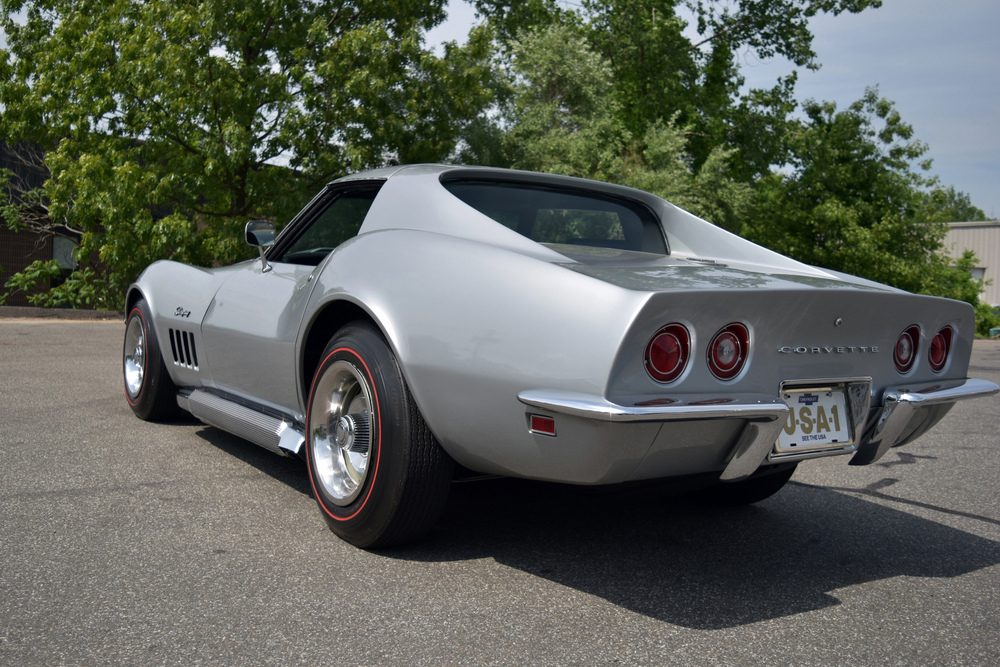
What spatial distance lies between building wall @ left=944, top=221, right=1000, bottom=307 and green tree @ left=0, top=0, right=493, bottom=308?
138 feet

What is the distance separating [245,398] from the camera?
144 inches

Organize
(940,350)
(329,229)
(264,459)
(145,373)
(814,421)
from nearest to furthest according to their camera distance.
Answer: (814,421) → (940,350) → (329,229) → (264,459) → (145,373)

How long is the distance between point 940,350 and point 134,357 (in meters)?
4.17

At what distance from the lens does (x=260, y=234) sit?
3.86 meters

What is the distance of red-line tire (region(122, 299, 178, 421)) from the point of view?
14.8 ft

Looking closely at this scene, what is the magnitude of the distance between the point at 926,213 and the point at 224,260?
2163 cm

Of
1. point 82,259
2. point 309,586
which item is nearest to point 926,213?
point 82,259

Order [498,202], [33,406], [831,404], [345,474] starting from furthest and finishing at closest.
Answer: [33,406], [498,202], [345,474], [831,404]

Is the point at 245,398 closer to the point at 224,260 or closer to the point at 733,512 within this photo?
the point at 733,512

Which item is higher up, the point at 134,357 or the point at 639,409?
the point at 639,409

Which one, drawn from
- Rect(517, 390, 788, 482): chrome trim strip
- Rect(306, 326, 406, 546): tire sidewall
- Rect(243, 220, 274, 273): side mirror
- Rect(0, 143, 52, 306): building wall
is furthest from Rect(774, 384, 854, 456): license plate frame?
Rect(0, 143, 52, 306): building wall

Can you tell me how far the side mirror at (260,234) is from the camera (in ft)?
12.6

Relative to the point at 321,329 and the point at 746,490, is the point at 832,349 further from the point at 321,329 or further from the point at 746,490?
the point at 321,329

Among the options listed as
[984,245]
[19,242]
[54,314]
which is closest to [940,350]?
[54,314]
